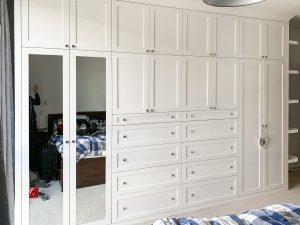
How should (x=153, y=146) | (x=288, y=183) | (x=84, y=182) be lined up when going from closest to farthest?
(x=84, y=182), (x=153, y=146), (x=288, y=183)

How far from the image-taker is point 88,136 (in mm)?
2807

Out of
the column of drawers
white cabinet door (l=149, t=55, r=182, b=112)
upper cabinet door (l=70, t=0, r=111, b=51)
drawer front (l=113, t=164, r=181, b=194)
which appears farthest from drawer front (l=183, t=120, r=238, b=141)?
upper cabinet door (l=70, t=0, r=111, b=51)

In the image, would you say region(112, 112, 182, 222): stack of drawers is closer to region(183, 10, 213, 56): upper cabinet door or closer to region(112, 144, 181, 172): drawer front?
region(112, 144, 181, 172): drawer front

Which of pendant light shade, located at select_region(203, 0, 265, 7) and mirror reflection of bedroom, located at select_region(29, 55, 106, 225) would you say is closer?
pendant light shade, located at select_region(203, 0, 265, 7)

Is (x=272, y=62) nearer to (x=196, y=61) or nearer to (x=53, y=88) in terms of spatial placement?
(x=196, y=61)

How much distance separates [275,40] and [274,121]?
1070 mm

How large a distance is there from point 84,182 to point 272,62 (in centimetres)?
279

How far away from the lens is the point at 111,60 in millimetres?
2830

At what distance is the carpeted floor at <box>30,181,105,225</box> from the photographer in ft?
8.59

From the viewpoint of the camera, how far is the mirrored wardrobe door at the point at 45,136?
252 cm

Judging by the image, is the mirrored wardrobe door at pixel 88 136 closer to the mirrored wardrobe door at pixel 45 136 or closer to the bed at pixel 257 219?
the mirrored wardrobe door at pixel 45 136

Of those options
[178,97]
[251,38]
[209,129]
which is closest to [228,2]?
[178,97]

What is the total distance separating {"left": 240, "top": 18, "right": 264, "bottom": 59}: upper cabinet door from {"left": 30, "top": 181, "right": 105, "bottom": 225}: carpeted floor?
2.38 metres

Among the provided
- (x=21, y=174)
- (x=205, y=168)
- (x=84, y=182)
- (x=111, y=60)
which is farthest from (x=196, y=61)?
(x=21, y=174)
